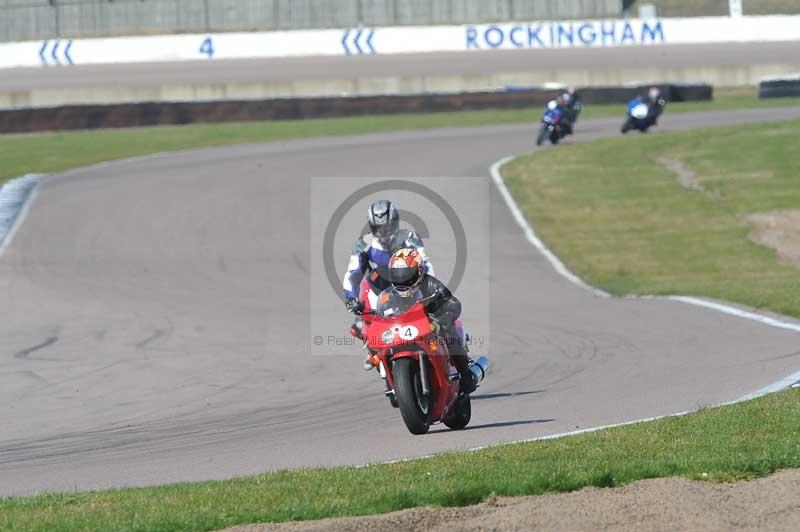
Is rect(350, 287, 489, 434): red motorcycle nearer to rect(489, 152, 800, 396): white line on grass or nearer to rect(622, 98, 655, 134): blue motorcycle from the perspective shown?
rect(489, 152, 800, 396): white line on grass

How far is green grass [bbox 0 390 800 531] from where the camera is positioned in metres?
6.71

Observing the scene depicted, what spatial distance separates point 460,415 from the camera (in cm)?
995

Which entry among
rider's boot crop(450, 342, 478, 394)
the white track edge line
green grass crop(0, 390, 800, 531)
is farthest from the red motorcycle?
the white track edge line

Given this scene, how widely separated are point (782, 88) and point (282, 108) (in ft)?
54.2

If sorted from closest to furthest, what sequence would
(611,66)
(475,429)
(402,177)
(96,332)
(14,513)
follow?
(14,513) < (475,429) < (96,332) < (402,177) < (611,66)

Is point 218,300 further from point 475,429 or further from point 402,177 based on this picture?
point 402,177

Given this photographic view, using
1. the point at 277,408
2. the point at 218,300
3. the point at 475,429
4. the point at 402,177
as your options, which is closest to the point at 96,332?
the point at 218,300

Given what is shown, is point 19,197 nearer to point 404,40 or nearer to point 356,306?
point 356,306

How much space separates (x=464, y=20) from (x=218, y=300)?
4295cm

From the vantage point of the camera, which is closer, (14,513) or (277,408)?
(14,513)

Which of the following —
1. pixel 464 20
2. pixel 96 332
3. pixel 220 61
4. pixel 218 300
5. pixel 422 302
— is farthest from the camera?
pixel 464 20

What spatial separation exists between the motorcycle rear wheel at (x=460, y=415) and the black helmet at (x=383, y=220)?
1.36m

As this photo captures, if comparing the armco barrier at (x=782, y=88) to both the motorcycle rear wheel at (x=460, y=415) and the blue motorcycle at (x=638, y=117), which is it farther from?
the motorcycle rear wheel at (x=460, y=415)

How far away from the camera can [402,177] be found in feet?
93.1
